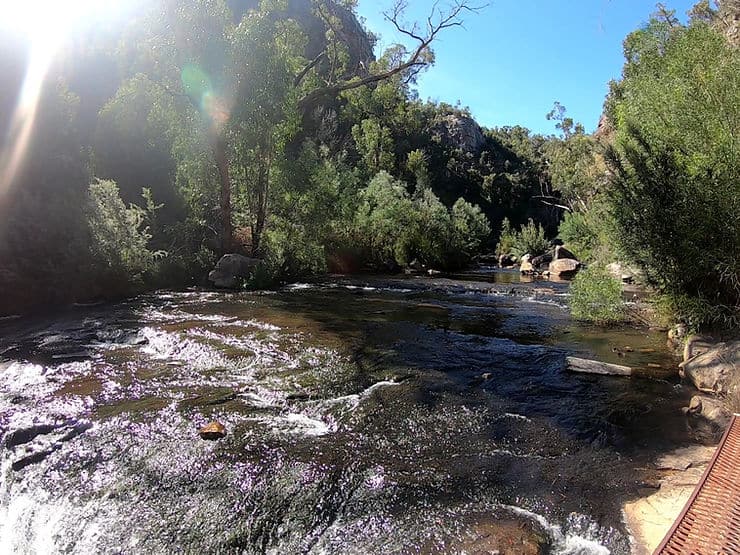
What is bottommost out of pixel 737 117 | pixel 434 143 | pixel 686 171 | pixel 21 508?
pixel 21 508

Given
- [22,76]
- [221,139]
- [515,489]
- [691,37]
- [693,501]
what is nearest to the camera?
[693,501]

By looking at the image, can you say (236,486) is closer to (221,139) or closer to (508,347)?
(508,347)

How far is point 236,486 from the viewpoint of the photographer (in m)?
4.45

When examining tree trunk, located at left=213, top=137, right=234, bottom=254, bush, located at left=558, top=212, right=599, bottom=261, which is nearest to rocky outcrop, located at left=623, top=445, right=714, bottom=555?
tree trunk, located at left=213, top=137, right=234, bottom=254

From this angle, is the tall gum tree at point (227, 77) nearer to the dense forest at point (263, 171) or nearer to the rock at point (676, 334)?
the dense forest at point (263, 171)

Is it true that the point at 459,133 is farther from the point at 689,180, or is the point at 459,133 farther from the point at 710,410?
the point at 710,410

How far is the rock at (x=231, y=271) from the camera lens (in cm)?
1788

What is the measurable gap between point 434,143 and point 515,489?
3324 inches

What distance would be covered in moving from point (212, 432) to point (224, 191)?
A: 52.6 ft

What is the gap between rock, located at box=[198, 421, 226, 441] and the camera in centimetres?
533

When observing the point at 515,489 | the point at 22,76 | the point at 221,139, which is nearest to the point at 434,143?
the point at 221,139

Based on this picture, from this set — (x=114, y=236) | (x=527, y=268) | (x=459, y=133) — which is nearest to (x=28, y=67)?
(x=114, y=236)

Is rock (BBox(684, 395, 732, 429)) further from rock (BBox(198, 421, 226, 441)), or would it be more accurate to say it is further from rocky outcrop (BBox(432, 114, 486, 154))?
rocky outcrop (BBox(432, 114, 486, 154))

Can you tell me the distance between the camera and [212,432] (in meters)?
5.36
